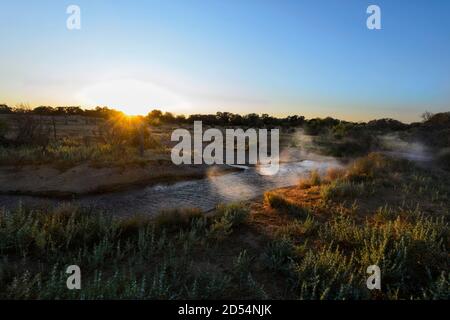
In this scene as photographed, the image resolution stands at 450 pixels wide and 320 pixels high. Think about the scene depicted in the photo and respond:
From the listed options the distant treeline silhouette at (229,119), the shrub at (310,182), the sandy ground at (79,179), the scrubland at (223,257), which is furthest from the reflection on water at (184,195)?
the distant treeline silhouette at (229,119)

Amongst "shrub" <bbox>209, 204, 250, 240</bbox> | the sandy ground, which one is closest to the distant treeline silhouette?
the sandy ground

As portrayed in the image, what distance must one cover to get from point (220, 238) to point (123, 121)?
1751cm

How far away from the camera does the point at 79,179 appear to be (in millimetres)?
12766

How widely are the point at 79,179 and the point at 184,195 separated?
12.8 ft

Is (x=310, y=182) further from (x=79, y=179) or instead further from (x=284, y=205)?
(x=79, y=179)

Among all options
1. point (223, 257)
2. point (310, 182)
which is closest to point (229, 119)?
point (310, 182)

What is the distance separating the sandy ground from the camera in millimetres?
11852

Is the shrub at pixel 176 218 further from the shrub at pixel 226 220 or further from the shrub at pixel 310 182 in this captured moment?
the shrub at pixel 310 182

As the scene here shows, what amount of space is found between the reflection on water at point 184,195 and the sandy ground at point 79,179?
666 millimetres

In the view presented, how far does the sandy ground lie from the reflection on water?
0.67 meters

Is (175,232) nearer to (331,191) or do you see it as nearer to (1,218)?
(1,218)

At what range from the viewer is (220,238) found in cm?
700

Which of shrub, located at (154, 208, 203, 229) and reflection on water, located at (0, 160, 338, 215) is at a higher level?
shrub, located at (154, 208, 203, 229)

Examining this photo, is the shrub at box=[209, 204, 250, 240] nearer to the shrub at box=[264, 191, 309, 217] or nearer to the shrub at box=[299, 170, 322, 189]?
the shrub at box=[264, 191, 309, 217]
